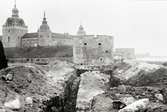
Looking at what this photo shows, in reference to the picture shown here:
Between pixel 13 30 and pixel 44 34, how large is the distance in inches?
363

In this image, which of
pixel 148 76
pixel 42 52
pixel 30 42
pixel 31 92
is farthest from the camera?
pixel 30 42

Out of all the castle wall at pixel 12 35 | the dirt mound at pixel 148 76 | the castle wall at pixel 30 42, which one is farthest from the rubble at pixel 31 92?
the castle wall at pixel 12 35

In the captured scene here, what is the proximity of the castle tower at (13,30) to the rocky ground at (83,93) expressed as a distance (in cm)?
6015

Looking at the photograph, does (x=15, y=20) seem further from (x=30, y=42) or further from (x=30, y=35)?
(x=30, y=42)

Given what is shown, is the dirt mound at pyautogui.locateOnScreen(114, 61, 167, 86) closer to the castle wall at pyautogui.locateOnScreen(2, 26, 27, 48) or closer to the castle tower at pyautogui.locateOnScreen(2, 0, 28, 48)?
the castle wall at pyautogui.locateOnScreen(2, 26, 27, 48)

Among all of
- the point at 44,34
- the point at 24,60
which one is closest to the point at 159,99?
the point at 24,60

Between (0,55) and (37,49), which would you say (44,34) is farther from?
(0,55)

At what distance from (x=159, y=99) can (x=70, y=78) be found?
514 inches

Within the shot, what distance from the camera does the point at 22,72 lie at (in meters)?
20.2

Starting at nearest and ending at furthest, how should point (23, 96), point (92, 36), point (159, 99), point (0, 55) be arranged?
point (159, 99), point (23, 96), point (0, 55), point (92, 36)

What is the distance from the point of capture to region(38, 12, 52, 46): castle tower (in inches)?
3270

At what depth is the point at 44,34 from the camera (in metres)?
82.9

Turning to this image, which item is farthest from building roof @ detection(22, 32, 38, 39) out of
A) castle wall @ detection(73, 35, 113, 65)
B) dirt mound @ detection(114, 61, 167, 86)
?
dirt mound @ detection(114, 61, 167, 86)

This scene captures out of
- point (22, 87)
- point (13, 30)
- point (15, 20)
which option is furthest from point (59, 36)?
point (22, 87)
